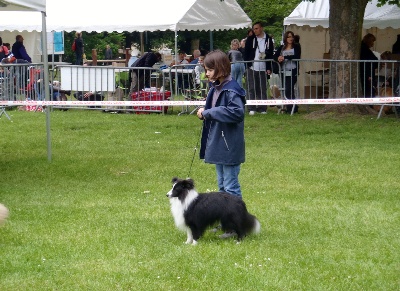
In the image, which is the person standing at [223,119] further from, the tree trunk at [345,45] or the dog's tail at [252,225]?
the tree trunk at [345,45]

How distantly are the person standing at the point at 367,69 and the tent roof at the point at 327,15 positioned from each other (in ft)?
5.91

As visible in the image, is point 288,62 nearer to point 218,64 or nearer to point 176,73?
point 176,73

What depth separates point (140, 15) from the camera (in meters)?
23.7

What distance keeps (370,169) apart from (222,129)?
467 centimetres

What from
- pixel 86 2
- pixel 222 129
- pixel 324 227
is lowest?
pixel 324 227

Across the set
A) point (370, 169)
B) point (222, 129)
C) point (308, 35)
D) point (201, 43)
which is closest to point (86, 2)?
point (308, 35)

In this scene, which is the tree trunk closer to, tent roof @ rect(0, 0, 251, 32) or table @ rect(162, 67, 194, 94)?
table @ rect(162, 67, 194, 94)

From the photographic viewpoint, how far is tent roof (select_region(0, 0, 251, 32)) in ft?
75.3

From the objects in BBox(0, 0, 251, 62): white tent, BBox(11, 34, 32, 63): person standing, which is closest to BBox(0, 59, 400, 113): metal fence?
BBox(0, 0, 251, 62): white tent

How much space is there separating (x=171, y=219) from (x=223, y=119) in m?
1.50

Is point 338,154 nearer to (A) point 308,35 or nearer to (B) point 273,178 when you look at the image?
(B) point 273,178

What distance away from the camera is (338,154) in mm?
13492

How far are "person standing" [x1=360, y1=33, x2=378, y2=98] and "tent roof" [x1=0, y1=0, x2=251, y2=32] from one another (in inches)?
203

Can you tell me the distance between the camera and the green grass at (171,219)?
6.56 metres
